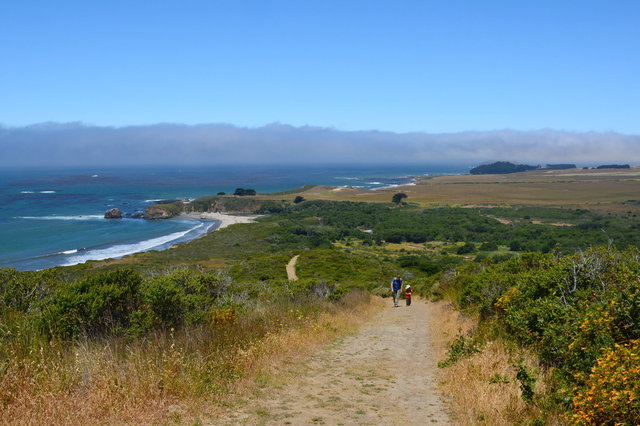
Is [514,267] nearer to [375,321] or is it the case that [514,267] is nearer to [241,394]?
[375,321]

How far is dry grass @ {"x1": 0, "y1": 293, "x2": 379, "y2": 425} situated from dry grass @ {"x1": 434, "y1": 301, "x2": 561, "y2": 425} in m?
2.63

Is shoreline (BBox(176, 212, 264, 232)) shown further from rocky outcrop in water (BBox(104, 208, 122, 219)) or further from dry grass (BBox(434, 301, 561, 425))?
dry grass (BBox(434, 301, 561, 425))

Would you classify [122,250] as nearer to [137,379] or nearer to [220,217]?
[220,217]

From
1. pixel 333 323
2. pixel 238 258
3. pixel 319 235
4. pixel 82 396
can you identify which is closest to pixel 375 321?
pixel 333 323

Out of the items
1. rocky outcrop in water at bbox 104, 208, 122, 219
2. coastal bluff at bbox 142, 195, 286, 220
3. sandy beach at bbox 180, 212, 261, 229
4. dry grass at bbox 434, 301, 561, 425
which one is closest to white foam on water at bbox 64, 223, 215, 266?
sandy beach at bbox 180, 212, 261, 229

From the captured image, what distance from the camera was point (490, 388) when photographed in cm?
621

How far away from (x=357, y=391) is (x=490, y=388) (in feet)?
5.70

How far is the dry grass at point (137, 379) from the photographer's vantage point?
15.8 feet

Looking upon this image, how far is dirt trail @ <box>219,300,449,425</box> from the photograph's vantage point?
5430 millimetres

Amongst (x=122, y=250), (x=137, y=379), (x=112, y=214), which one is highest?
(x=137, y=379)

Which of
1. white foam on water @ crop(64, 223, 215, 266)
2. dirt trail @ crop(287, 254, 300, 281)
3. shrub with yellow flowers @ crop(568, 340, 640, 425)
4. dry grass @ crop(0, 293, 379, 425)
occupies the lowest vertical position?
white foam on water @ crop(64, 223, 215, 266)

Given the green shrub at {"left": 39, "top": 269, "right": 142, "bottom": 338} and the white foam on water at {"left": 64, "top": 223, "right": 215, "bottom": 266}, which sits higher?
the green shrub at {"left": 39, "top": 269, "right": 142, "bottom": 338}

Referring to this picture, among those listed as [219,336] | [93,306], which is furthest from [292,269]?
[219,336]

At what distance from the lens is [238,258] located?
187 ft
